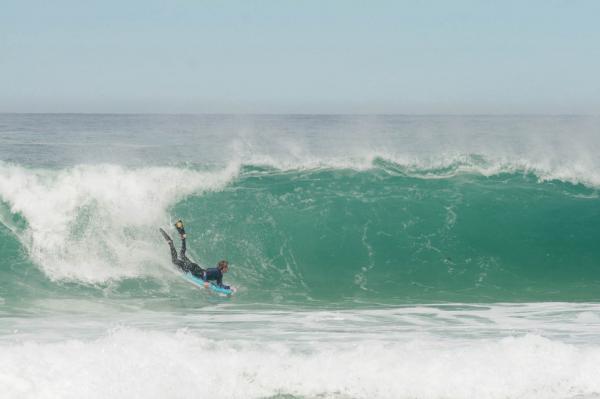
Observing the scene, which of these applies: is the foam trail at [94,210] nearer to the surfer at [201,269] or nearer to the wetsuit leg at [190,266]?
the surfer at [201,269]

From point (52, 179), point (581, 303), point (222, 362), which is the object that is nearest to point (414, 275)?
point (581, 303)

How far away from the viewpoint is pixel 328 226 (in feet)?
58.0

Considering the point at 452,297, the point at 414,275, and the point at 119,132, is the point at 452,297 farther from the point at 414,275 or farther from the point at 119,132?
the point at 119,132

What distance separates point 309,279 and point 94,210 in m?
5.71

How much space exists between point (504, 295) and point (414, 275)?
6.93ft

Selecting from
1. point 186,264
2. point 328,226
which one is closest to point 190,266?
point 186,264

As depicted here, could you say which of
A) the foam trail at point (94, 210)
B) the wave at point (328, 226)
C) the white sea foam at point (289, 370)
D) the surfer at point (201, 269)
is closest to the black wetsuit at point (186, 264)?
the surfer at point (201, 269)

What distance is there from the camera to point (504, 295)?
47.5 ft

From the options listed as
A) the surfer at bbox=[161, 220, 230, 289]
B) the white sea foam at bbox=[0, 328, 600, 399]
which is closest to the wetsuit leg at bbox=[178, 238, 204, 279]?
the surfer at bbox=[161, 220, 230, 289]

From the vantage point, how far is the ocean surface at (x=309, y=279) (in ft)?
29.3

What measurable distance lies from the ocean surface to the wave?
0.06 metres

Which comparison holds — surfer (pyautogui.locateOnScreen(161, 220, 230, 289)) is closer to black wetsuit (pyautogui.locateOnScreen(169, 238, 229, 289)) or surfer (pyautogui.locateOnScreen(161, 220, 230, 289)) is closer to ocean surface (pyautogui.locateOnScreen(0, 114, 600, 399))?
black wetsuit (pyautogui.locateOnScreen(169, 238, 229, 289))

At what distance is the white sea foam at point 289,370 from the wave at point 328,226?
180 inches

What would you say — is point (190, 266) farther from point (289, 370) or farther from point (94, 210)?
point (289, 370)
